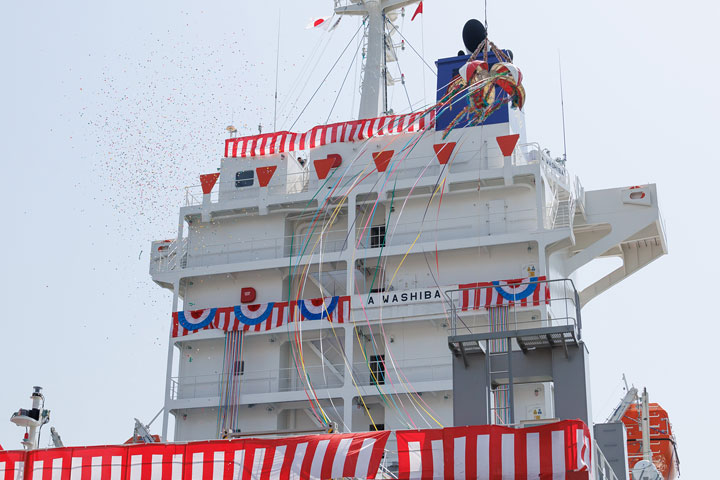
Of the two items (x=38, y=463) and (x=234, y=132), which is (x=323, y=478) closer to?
(x=38, y=463)

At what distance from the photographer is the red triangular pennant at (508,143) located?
1388 inches

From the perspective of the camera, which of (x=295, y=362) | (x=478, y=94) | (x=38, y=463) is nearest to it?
(x=38, y=463)

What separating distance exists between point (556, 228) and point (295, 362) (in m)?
9.68

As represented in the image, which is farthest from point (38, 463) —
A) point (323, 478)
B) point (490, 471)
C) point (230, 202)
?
point (230, 202)

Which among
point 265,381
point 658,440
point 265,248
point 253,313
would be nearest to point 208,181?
point 265,248

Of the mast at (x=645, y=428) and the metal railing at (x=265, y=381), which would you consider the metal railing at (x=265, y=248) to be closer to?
the metal railing at (x=265, y=381)

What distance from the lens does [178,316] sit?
3753cm

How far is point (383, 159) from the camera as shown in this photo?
37.1m

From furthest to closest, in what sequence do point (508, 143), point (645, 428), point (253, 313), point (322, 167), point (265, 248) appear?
point (265, 248), point (322, 167), point (253, 313), point (645, 428), point (508, 143)

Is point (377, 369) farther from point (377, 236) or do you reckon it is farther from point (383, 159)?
point (383, 159)

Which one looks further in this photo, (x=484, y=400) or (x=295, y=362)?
(x=295, y=362)

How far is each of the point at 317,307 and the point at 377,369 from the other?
9.42ft

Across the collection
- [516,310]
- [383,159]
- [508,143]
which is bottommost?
[516,310]

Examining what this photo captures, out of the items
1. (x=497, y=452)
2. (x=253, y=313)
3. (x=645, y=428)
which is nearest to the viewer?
(x=497, y=452)
